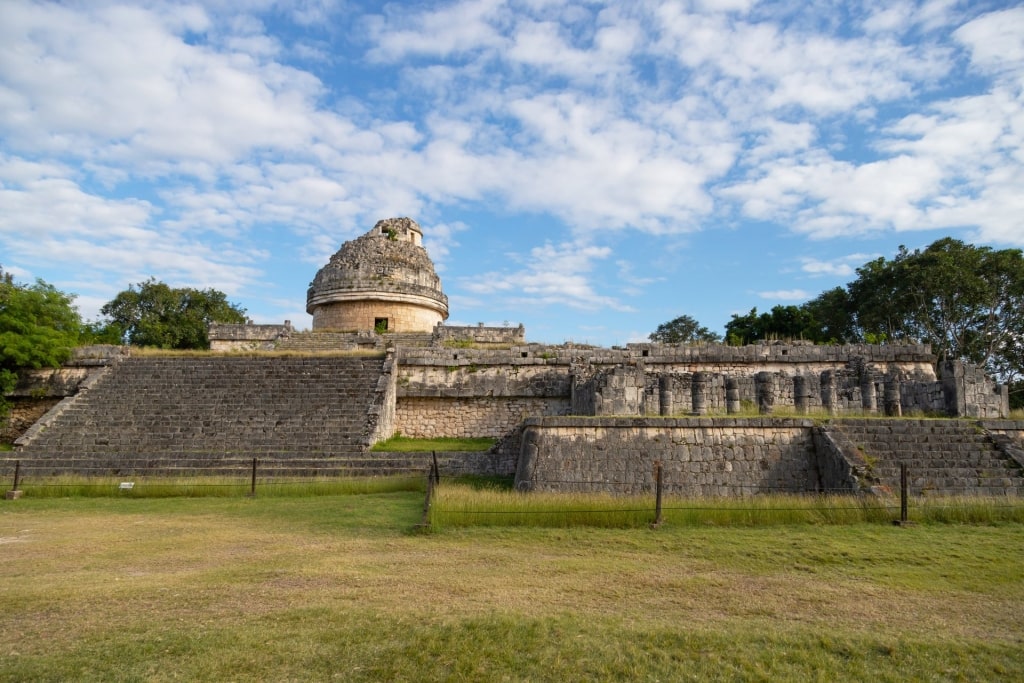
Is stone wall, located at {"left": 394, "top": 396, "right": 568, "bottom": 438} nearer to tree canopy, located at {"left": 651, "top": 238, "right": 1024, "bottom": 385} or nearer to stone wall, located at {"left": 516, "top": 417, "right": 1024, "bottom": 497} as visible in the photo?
stone wall, located at {"left": 516, "top": 417, "right": 1024, "bottom": 497}

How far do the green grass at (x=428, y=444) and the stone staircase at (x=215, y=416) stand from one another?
2.30 feet

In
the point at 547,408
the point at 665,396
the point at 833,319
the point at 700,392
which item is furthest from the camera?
the point at 833,319

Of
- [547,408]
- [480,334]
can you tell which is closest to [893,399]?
[547,408]

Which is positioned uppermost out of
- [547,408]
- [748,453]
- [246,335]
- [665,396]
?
[246,335]

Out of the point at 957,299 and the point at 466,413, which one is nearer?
the point at 466,413

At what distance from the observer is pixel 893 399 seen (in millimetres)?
14352

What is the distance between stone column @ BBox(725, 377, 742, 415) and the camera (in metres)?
14.1

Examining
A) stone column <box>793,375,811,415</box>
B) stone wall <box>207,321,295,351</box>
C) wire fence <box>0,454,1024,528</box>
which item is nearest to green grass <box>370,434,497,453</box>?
wire fence <box>0,454,1024,528</box>

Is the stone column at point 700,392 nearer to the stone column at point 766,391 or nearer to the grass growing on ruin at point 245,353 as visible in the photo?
the stone column at point 766,391

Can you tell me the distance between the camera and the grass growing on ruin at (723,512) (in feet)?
29.9

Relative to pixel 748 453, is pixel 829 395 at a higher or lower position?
higher

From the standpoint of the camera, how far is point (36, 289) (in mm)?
19422

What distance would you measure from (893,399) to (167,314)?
38.8 metres

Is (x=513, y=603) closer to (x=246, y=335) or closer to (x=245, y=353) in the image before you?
(x=245, y=353)
